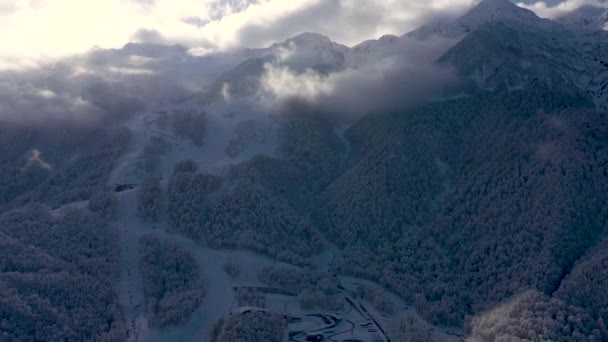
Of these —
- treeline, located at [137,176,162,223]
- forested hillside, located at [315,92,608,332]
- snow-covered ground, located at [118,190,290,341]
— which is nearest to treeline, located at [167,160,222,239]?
treeline, located at [137,176,162,223]

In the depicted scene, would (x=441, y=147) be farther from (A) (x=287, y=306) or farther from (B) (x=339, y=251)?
(A) (x=287, y=306)

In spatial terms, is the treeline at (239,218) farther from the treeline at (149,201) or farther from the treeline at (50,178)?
the treeline at (50,178)

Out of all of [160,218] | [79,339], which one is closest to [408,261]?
[160,218]

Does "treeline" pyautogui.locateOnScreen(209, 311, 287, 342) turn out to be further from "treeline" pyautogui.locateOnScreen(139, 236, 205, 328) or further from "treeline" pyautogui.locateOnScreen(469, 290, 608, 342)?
"treeline" pyautogui.locateOnScreen(469, 290, 608, 342)

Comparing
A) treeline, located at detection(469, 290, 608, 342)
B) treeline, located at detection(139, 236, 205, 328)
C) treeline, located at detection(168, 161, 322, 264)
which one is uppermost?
treeline, located at detection(168, 161, 322, 264)

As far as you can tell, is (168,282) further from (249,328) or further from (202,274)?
(249,328)

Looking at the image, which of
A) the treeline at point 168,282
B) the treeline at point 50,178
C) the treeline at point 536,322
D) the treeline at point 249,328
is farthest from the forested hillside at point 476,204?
the treeline at point 50,178
